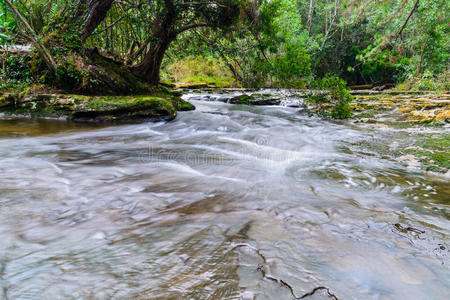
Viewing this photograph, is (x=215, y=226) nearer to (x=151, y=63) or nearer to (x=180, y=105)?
(x=180, y=105)

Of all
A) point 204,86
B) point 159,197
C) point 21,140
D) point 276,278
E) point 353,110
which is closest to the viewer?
point 276,278

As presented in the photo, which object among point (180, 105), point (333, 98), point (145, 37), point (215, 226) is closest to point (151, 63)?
point (145, 37)

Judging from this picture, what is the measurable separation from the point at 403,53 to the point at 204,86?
17.8 meters

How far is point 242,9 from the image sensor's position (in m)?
7.65

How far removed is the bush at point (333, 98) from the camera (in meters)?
7.26

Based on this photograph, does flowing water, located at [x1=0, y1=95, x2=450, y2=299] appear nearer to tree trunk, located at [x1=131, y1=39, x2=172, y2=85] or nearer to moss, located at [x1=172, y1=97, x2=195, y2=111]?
moss, located at [x1=172, y1=97, x2=195, y2=111]

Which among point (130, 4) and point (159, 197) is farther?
point (130, 4)

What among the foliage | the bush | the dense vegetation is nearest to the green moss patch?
the dense vegetation

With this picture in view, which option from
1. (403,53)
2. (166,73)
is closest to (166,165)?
(166,73)

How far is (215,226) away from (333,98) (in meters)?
7.17

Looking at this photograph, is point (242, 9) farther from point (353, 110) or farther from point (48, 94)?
point (48, 94)

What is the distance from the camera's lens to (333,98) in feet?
25.3

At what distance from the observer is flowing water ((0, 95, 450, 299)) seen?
128 cm

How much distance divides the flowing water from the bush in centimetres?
368
